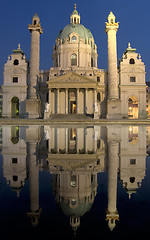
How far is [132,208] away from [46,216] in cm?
99

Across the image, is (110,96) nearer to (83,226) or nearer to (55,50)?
(55,50)

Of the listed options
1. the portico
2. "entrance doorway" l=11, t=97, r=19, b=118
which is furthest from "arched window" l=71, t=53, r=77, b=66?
"entrance doorway" l=11, t=97, r=19, b=118

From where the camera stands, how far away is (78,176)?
12.6ft

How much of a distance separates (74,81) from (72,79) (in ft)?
2.33

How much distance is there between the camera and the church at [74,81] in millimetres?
49125

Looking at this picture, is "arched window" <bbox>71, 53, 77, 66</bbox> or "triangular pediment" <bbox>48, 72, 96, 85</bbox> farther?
"arched window" <bbox>71, 53, 77, 66</bbox>

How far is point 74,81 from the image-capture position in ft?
158

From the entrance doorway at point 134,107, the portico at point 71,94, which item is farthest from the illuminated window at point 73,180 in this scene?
the entrance doorway at point 134,107

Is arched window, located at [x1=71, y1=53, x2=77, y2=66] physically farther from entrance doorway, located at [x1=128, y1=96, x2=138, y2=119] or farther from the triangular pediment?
entrance doorway, located at [x1=128, y1=96, x2=138, y2=119]

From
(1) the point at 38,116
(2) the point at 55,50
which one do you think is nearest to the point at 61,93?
(1) the point at 38,116

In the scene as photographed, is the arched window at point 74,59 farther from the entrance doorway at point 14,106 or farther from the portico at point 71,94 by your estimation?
the entrance doorway at point 14,106

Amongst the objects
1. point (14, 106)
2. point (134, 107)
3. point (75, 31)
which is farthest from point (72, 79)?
point (134, 107)

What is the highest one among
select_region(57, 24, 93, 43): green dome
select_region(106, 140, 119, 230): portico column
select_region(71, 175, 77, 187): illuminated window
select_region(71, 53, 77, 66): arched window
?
select_region(57, 24, 93, 43): green dome

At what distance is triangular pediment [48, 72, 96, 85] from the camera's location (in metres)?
48.3
